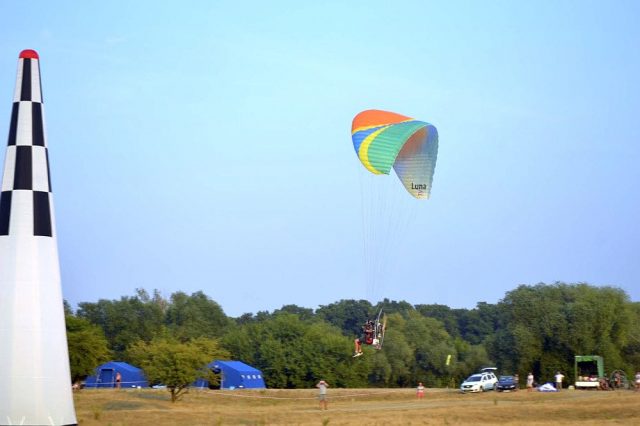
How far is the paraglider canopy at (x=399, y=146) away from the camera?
35.0 meters

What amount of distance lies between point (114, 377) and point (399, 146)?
41.8 m

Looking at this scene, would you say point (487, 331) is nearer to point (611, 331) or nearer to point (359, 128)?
point (611, 331)

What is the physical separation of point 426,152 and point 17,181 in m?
23.2

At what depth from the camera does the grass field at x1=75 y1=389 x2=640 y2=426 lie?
3134 cm

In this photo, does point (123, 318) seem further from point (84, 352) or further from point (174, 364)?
point (174, 364)

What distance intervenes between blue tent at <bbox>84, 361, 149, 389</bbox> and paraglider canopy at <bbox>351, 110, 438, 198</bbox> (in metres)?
36.4

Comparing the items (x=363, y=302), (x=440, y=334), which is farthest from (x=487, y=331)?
(x=440, y=334)

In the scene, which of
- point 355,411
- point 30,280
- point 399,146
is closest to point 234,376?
point 355,411

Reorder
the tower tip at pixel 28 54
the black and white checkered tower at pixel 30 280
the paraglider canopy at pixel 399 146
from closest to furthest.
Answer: the black and white checkered tower at pixel 30 280, the tower tip at pixel 28 54, the paraglider canopy at pixel 399 146

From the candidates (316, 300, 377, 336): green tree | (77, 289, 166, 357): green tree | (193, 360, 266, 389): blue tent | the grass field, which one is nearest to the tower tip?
the grass field

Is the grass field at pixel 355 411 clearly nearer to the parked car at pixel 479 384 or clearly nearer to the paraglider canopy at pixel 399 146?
the parked car at pixel 479 384

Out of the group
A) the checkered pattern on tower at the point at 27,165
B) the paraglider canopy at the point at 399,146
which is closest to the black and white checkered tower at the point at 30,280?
the checkered pattern on tower at the point at 27,165

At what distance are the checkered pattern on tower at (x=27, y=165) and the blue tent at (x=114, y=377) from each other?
2080 inches

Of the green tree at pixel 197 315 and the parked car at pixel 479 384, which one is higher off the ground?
the green tree at pixel 197 315
